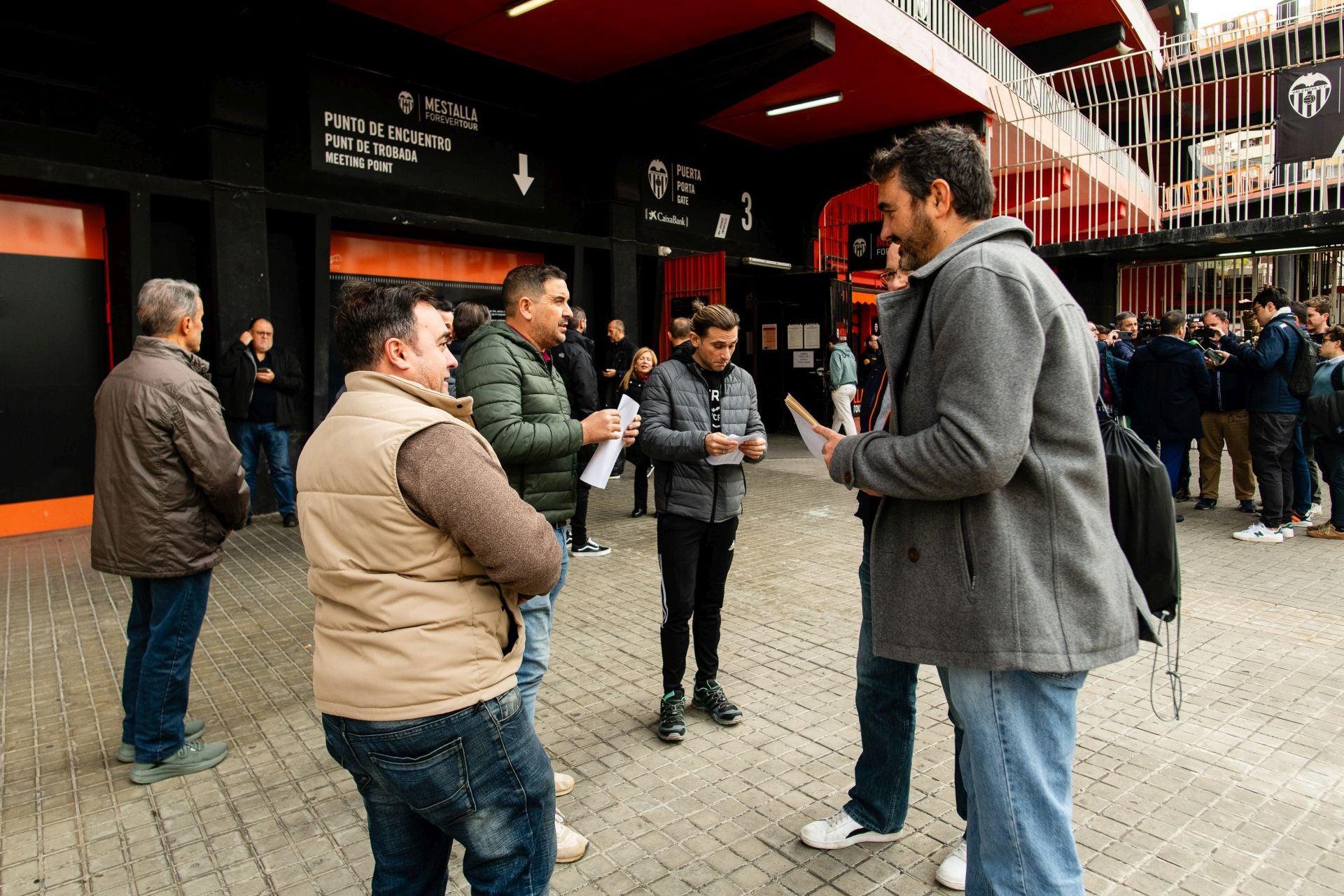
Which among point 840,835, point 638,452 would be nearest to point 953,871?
point 840,835

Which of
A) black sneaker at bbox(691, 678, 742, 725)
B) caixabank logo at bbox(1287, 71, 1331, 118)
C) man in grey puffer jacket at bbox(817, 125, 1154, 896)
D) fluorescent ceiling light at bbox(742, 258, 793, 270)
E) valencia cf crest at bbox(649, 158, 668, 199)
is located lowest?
black sneaker at bbox(691, 678, 742, 725)

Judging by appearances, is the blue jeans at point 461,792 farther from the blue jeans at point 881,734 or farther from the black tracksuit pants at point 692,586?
the black tracksuit pants at point 692,586

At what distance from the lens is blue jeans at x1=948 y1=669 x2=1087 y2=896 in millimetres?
1832

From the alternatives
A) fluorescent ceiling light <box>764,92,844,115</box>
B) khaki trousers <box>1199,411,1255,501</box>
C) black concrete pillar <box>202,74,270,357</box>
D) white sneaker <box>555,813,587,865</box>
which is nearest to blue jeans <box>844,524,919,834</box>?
white sneaker <box>555,813,587,865</box>

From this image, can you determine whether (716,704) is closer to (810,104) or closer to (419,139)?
(419,139)

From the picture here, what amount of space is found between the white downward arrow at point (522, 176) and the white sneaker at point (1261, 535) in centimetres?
901

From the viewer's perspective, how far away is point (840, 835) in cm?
293

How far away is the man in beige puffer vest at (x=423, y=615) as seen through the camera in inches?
68.3

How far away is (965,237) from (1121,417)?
8176mm

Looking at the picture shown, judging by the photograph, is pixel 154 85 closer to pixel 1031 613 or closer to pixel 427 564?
pixel 427 564

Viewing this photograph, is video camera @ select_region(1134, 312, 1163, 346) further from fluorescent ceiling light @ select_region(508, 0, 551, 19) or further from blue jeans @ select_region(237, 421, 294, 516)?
blue jeans @ select_region(237, 421, 294, 516)

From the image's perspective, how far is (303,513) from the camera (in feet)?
6.03

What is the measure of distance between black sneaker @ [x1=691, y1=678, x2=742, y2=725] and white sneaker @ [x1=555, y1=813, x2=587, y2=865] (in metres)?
1.09

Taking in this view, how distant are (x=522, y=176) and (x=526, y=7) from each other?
2617 mm
